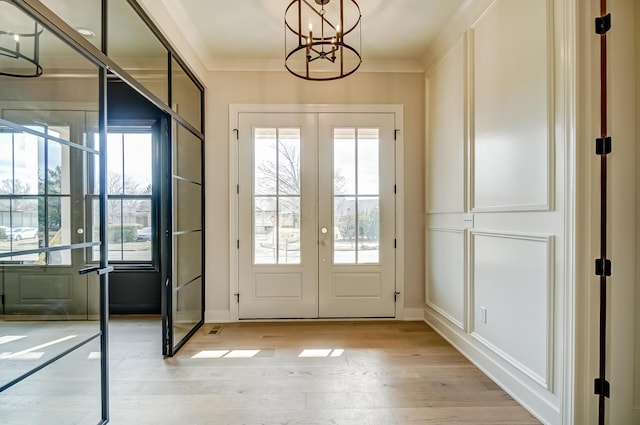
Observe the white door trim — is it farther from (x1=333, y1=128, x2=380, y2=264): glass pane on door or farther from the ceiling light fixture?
the ceiling light fixture

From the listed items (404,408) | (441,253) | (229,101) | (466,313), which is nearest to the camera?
(404,408)

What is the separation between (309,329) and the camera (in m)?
3.44

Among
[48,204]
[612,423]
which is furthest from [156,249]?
[612,423]

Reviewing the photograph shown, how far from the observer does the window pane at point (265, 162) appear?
3.67 m

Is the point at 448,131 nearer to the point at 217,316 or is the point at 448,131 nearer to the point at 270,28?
the point at 270,28

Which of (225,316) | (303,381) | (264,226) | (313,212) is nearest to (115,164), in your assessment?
(264,226)

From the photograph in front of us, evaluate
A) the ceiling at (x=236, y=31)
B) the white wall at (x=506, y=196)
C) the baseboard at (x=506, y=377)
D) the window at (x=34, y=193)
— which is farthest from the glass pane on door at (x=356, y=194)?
the window at (x=34, y=193)

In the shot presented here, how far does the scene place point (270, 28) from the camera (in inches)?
119

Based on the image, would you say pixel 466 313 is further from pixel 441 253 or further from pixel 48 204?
pixel 48 204

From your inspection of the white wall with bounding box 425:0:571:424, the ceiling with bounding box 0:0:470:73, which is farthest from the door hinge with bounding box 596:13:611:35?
the ceiling with bounding box 0:0:470:73

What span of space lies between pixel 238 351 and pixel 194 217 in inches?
54.0

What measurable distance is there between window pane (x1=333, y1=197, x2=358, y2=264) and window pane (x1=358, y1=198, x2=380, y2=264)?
67 millimetres

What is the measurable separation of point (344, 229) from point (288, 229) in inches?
24.3

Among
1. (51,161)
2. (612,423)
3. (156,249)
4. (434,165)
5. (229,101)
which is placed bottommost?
(612,423)
